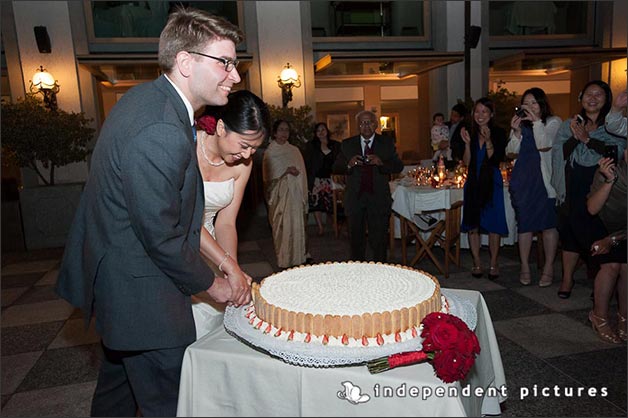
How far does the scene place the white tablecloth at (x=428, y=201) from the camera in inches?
204

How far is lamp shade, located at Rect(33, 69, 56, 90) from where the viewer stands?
29.3ft

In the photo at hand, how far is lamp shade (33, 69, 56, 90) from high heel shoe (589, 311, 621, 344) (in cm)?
949

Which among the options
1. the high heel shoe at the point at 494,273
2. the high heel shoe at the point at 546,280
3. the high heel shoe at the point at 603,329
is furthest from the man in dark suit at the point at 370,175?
the high heel shoe at the point at 603,329

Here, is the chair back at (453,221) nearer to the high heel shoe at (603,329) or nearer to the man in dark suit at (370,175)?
the man in dark suit at (370,175)

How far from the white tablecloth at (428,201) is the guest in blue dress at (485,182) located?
24 cm

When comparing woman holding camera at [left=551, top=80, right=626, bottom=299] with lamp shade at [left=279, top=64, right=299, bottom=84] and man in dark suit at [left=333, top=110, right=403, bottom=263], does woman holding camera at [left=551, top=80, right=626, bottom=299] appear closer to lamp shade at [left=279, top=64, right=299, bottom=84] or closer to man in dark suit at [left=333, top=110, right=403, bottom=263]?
man in dark suit at [left=333, top=110, right=403, bottom=263]

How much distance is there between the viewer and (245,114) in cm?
203

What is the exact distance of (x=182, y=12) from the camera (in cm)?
162

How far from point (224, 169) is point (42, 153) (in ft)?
20.7

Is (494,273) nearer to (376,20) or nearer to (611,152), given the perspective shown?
(611,152)

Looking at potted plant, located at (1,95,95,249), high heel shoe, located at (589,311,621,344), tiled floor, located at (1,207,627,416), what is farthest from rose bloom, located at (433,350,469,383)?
potted plant, located at (1,95,95,249)

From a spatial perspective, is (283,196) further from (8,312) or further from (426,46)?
(426,46)

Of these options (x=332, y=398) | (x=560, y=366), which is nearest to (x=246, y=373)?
(x=332, y=398)

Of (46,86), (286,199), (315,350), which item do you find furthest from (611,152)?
(46,86)
